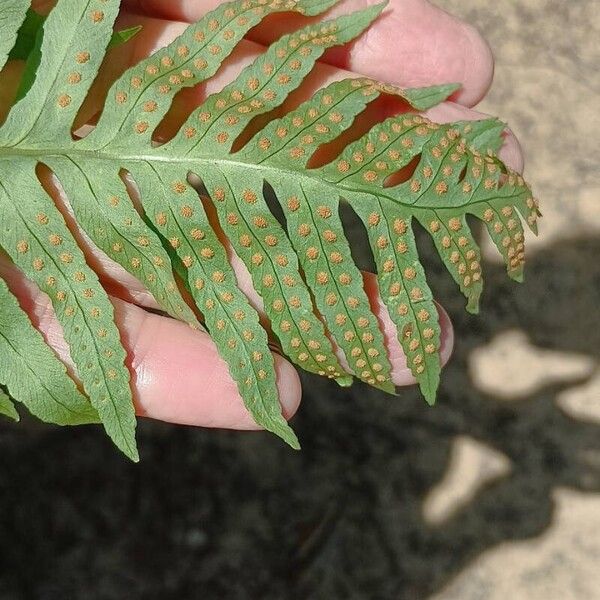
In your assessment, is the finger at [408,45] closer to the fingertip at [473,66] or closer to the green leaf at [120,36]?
the fingertip at [473,66]

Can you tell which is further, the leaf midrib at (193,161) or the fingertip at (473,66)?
the fingertip at (473,66)

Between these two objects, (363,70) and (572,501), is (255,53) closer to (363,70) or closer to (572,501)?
(363,70)

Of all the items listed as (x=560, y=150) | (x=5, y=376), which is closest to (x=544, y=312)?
(x=560, y=150)

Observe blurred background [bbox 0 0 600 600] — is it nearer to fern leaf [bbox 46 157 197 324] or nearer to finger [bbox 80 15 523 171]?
finger [bbox 80 15 523 171]

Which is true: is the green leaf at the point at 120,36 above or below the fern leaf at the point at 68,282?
above

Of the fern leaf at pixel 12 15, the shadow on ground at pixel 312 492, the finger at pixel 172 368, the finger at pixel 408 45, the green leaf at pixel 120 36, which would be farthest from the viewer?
the shadow on ground at pixel 312 492

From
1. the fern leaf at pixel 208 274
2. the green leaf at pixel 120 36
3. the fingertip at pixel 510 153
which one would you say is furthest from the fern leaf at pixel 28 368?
the fingertip at pixel 510 153

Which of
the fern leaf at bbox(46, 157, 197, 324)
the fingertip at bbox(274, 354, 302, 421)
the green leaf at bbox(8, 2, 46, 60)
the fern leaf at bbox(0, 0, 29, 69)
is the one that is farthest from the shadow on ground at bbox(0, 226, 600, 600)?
the fern leaf at bbox(0, 0, 29, 69)

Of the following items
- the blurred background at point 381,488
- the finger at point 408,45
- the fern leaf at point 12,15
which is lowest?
the blurred background at point 381,488
